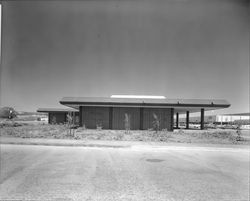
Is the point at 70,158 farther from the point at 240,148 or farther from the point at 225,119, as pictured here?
the point at 225,119

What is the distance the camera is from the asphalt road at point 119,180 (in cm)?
535

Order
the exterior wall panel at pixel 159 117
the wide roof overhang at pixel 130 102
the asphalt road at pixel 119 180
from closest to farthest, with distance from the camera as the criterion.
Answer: the asphalt road at pixel 119 180 < the wide roof overhang at pixel 130 102 < the exterior wall panel at pixel 159 117

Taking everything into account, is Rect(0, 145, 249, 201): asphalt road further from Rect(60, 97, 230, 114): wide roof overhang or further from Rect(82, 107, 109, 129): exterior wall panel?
Rect(82, 107, 109, 129): exterior wall panel

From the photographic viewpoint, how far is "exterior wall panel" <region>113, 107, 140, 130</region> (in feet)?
88.1

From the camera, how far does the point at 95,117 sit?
2694 cm

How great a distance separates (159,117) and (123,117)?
131 inches

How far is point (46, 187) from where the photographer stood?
5770 millimetres

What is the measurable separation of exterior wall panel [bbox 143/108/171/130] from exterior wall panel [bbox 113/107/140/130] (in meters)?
0.74

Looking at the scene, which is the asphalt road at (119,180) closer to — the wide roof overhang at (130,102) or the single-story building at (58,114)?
the wide roof overhang at (130,102)

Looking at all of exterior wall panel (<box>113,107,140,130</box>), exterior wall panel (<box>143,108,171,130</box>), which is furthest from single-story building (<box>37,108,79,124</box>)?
exterior wall panel (<box>143,108,171,130</box>)

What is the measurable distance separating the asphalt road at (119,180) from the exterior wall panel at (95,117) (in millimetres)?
17393

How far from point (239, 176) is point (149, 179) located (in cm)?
234

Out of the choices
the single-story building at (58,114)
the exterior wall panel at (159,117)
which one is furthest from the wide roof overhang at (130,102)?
the single-story building at (58,114)

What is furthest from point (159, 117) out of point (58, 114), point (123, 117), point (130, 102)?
point (58, 114)
